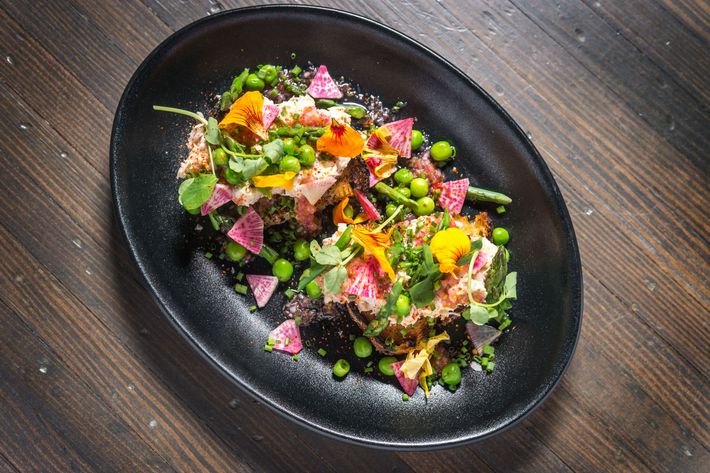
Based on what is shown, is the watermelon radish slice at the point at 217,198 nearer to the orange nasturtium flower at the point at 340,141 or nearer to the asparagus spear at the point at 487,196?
the orange nasturtium flower at the point at 340,141

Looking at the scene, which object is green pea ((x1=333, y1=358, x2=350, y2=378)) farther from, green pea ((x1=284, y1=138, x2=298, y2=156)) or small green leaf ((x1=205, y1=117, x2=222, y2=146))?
small green leaf ((x1=205, y1=117, x2=222, y2=146))

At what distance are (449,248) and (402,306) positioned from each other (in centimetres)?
33

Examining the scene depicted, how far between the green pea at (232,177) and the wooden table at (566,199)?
77 cm

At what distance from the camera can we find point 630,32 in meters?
3.10

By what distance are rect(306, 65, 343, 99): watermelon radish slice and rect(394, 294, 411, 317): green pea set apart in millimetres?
1082

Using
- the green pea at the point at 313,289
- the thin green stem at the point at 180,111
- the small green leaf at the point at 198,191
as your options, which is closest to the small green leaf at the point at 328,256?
the green pea at the point at 313,289

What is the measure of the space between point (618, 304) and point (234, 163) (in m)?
2.11

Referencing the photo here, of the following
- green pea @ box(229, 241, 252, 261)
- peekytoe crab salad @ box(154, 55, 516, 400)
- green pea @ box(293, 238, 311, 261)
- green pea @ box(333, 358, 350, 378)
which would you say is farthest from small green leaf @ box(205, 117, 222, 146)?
green pea @ box(333, 358, 350, 378)

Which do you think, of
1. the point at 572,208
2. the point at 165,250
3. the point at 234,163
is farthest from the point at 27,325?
the point at 572,208

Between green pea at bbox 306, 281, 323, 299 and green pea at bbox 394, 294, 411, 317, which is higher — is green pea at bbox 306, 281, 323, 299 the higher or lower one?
the lower one

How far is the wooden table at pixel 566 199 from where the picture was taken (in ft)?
9.36

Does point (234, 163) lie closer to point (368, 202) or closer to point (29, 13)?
point (368, 202)

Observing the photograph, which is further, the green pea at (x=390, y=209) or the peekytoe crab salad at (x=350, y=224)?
the green pea at (x=390, y=209)

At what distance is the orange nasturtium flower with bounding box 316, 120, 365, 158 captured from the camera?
2539 millimetres
